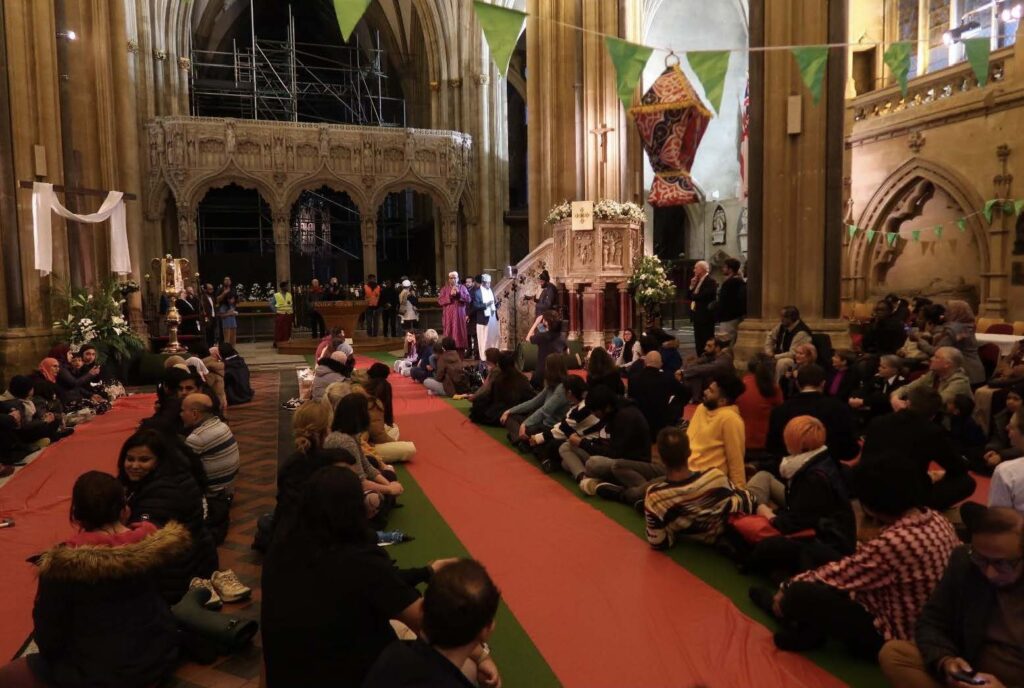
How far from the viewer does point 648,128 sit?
11242mm

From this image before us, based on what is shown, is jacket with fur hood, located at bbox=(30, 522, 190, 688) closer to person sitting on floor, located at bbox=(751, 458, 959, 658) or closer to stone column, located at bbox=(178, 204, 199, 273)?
person sitting on floor, located at bbox=(751, 458, 959, 658)

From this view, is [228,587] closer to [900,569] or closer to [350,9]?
[900,569]

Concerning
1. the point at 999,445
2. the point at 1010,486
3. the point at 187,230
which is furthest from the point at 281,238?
the point at 1010,486

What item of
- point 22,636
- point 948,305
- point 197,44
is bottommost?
point 22,636

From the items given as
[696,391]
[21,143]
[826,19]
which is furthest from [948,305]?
[21,143]

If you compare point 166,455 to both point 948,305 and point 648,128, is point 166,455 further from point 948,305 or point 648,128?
point 648,128

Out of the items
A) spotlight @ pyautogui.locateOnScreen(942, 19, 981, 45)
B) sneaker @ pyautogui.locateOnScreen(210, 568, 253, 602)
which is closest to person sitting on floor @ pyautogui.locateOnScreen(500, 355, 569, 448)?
sneaker @ pyautogui.locateOnScreen(210, 568, 253, 602)

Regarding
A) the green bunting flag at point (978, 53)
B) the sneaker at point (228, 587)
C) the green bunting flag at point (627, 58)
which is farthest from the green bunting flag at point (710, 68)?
the sneaker at point (228, 587)

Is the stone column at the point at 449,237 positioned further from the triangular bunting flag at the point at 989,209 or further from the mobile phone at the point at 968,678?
the mobile phone at the point at 968,678

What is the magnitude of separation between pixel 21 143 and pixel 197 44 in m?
21.2

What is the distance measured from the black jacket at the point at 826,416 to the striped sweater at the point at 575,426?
4.51 feet

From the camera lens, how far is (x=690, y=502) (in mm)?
4105

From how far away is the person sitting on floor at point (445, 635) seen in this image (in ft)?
5.64

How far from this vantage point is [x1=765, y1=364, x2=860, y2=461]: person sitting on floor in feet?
15.6
